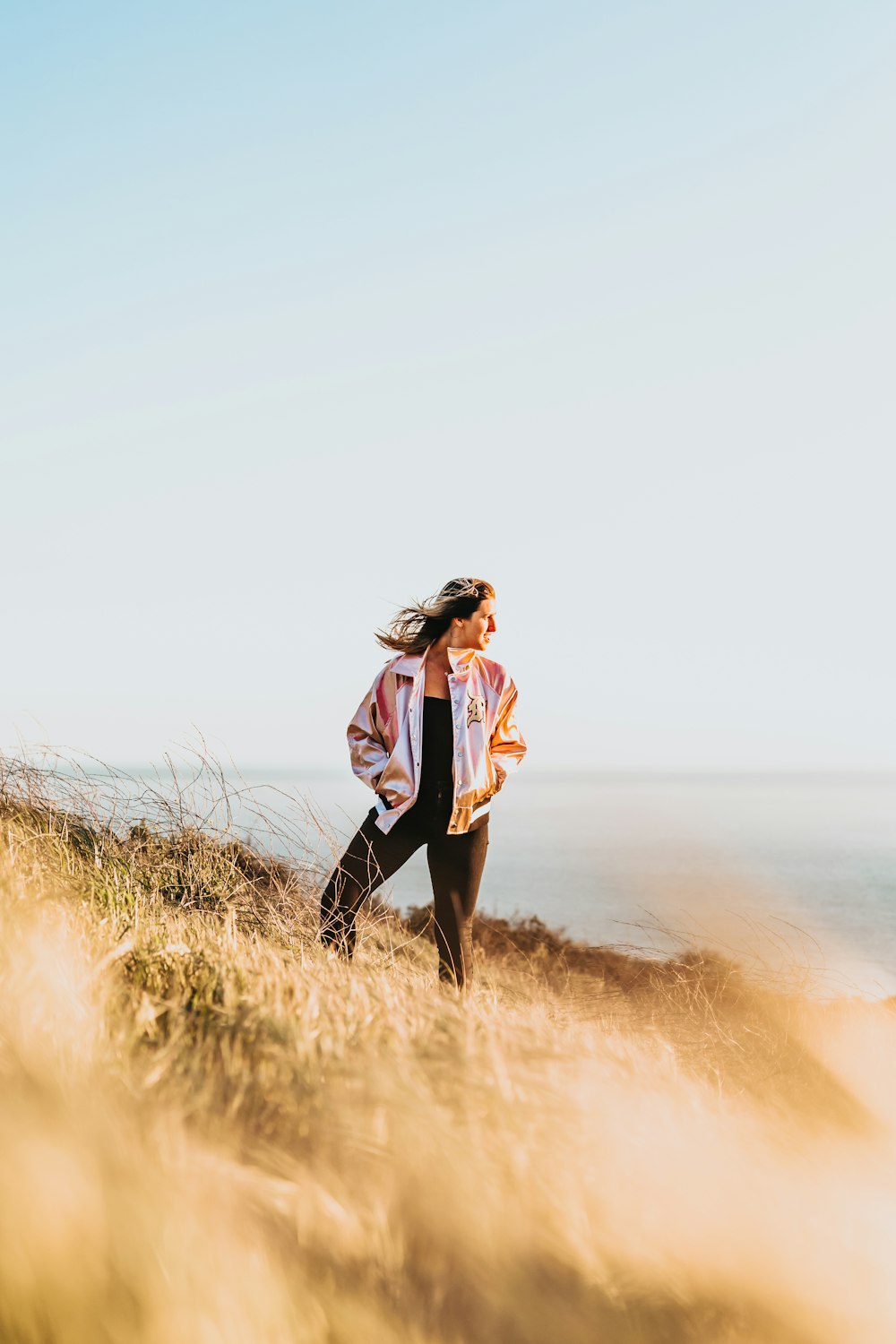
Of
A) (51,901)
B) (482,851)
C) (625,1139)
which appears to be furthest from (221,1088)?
(482,851)

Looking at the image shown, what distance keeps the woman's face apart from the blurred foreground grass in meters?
2.11

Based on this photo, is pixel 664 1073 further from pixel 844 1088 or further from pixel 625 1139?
pixel 844 1088

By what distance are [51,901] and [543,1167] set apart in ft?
6.40

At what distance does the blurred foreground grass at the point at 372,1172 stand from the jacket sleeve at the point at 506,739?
184cm

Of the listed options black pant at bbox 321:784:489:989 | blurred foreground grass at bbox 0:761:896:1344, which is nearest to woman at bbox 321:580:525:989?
black pant at bbox 321:784:489:989

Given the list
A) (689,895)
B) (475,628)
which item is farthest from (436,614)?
(689,895)

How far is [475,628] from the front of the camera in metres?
5.12

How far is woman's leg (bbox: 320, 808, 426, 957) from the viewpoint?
4.60m

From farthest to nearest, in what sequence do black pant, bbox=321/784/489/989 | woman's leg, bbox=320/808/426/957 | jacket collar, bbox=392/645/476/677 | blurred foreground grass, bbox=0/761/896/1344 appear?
jacket collar, bbox=392/645/476/677 → black pant, bbox=321/784/489/989 → woman's leg, bbox=320/808/426/957 → blurred foreground grass, bbox=0/761/896/1344

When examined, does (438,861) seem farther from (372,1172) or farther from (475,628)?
(372,1172)

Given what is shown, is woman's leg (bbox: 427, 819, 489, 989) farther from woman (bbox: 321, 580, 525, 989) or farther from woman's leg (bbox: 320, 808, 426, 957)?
woman's leg (bbox: 320, 808, 426, 957)

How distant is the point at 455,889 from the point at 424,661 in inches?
44.5

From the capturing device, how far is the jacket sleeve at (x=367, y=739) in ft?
16.5

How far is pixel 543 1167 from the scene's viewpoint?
2242 millimetres
